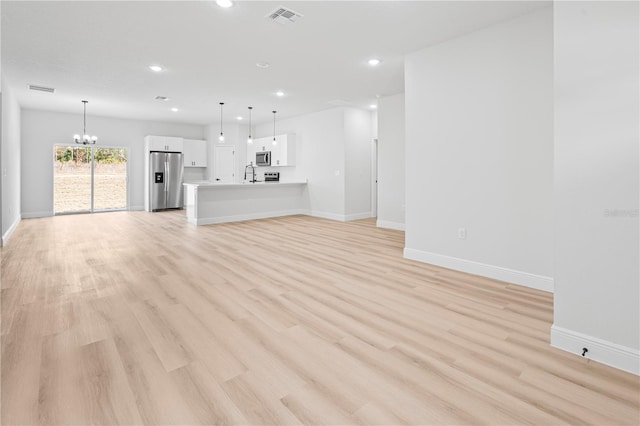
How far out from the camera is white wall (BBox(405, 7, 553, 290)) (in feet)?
10.5

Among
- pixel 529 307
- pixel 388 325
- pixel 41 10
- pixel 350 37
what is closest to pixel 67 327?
pixel 388 325

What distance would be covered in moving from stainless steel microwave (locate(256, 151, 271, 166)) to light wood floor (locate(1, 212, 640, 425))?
5931mm

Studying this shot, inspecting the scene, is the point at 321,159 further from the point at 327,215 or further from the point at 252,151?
the point at 252,151

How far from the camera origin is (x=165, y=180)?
9773mm

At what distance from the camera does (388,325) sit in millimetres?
2436

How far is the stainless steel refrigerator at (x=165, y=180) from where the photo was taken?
31.3ft

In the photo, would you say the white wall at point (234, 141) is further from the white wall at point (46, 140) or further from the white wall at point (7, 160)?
the white wall at point (7, 160)

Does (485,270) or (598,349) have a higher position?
(485,270)

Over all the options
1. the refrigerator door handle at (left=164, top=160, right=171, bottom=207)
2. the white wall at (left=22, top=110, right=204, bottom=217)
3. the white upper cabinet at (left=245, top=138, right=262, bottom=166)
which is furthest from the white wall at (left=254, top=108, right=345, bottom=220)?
the white wall at (left=22, top=110, right=204, bottom=217)

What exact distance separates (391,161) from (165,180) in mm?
6842

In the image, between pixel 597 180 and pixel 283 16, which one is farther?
pixel 283 16

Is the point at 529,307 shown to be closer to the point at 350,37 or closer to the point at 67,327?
the point at 350,37

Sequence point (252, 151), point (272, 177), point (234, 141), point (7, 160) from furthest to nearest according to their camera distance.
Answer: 1. point (234, 141)
2. point (252, 151)
3. point (272, 177)
4. point (7, 160)

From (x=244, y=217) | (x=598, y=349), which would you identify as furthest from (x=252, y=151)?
(x=598, y=349)
